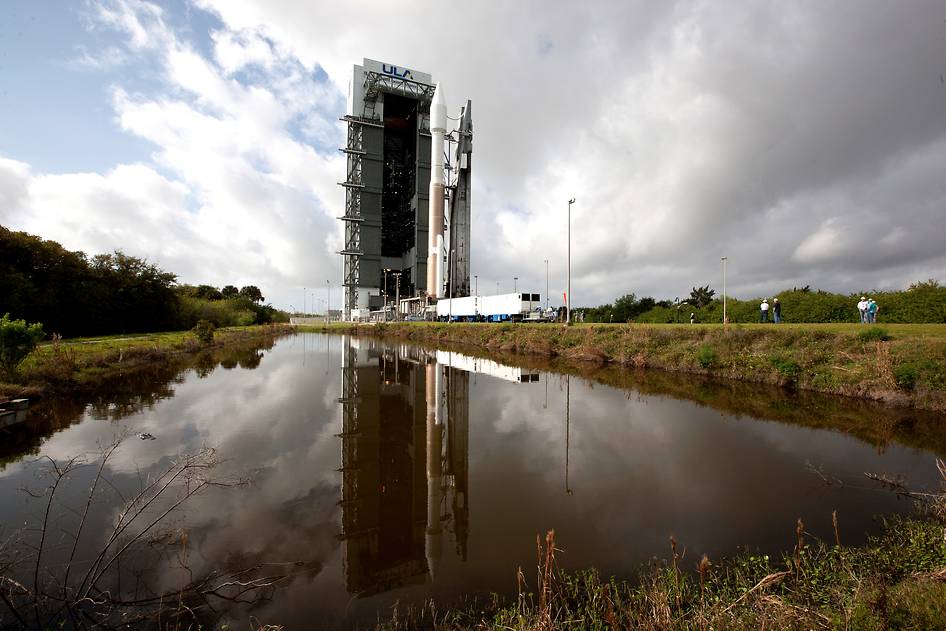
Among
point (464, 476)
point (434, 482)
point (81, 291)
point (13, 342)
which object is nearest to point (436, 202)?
point (81, 291)

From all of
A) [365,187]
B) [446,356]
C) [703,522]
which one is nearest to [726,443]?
[703,522]

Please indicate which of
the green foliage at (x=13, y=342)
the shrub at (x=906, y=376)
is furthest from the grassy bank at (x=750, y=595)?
the green foliage at (x=13, y=342)

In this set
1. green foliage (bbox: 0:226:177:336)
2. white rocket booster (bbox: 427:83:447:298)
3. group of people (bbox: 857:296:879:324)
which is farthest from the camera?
white rocket booster (bbox: 427:83:447:298)

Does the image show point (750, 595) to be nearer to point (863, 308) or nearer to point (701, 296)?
point (863, 308)

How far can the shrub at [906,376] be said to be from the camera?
38.8 ft

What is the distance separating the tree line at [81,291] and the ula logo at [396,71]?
48.6 metres

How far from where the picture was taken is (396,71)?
222 ft

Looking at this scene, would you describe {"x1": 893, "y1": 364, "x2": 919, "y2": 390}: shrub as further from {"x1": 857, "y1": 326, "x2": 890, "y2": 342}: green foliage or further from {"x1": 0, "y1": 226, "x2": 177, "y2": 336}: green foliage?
{"x1": 0, "y1": 226, "x2": 177, "y2": 336}: green foliage

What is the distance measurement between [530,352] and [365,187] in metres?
51.3

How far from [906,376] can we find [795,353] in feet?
12.4

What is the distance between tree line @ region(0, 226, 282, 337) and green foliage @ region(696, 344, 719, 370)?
40714 mm

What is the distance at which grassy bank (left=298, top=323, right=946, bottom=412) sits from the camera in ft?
39.3

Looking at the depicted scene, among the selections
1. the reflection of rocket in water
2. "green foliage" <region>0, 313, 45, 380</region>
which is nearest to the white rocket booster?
the reflection of rocket in water

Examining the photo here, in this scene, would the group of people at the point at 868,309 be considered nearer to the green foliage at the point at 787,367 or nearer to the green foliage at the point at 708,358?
the green foliage at the point at 787,367
